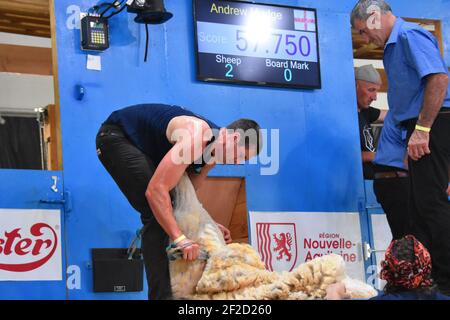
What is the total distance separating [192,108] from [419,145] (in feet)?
4.68

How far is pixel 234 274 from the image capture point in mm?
3674

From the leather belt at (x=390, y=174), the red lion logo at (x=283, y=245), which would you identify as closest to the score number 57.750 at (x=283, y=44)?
the leather belt at (x=390, y=174)

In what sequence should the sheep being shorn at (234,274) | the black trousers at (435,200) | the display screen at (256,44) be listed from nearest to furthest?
1. the sheep being shorn at (234,274)
2. the black trousers at (435,200)
3. the display screen at (256,44)

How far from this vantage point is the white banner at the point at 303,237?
17.6ft

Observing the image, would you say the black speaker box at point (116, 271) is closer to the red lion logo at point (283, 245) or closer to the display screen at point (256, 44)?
the red lion logo at point (283, 245)

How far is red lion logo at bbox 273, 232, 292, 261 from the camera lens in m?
5.41

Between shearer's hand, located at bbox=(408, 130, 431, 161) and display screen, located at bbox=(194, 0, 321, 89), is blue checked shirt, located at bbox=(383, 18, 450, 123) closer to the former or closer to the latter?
shearer's hand, located at bbox=(408, 130, 431, 161)

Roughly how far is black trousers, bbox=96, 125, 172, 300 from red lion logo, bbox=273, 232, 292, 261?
5.10 feet

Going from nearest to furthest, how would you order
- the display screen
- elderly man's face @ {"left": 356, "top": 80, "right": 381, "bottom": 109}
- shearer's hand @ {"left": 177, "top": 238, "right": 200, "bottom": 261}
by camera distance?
shearer's hand @ {"left": 177, "top": 238, "right": 200, "bottom": 261}
the display screen
elderly man's face @ {"left": 356, "top": 80, "right": 381, "bottom": 109}

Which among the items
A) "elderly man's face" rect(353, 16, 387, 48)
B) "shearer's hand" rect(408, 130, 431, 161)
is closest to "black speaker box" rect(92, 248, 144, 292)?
"shearer's hand" rect(408, 130, 431, 161)

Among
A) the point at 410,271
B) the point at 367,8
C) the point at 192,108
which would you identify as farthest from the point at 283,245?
the point at 410,271

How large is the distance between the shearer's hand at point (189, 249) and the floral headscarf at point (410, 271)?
3.02ft

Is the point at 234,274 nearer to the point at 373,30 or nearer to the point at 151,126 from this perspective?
the point at 151,126
